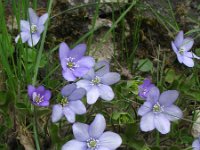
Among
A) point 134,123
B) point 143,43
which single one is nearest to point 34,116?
point 134,123

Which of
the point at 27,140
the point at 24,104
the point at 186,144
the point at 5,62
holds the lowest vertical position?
the point at 186,144

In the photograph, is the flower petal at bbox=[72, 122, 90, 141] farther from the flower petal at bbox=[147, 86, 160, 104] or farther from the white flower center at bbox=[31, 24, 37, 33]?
the white flower center at bbox=[31, 24, 37, 33]

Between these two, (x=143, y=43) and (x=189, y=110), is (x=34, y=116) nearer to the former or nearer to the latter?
(x=189, y=110)

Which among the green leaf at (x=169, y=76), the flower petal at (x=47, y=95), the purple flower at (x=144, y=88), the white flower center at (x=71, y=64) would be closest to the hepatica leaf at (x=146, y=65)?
the green leaf at (x=169, y=76)

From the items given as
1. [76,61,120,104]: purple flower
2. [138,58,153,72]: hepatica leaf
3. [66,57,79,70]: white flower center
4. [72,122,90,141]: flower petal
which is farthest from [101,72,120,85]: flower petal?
[138,58,153,72]: hepatica leaf

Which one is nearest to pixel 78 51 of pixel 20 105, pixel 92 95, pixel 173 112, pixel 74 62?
pixel 74 62
